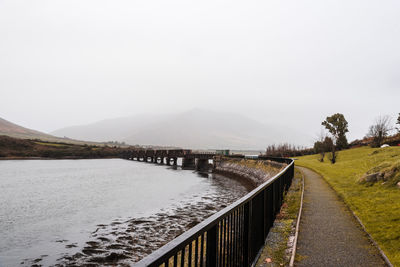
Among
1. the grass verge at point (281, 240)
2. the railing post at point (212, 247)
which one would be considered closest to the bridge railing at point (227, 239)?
the railing post at point (212, 247)

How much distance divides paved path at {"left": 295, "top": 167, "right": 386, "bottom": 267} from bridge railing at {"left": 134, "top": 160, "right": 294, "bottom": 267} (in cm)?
127

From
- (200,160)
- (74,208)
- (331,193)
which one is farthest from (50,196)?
(200,160)

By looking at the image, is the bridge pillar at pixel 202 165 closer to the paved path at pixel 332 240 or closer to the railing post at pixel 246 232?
the paved path at pixel 332 240

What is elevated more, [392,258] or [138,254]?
[392,258]

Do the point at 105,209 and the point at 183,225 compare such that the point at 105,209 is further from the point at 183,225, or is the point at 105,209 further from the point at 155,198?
the point at 183,225

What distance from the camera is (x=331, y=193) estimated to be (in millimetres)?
16547

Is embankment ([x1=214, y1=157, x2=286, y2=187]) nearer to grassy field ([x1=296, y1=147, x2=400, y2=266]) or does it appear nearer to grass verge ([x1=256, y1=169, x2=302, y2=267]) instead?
grassy field ([x1=296, y1=147, x2=400, y2=266])

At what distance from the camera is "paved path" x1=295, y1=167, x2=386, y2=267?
6.36m

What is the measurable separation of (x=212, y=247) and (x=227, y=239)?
2.78ft

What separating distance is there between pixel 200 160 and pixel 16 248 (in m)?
64.5

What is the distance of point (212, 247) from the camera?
362cm

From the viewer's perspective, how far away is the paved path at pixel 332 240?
636 centimetres

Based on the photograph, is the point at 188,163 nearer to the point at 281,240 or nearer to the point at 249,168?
the point at 249,168

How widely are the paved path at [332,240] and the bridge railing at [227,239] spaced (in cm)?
127
